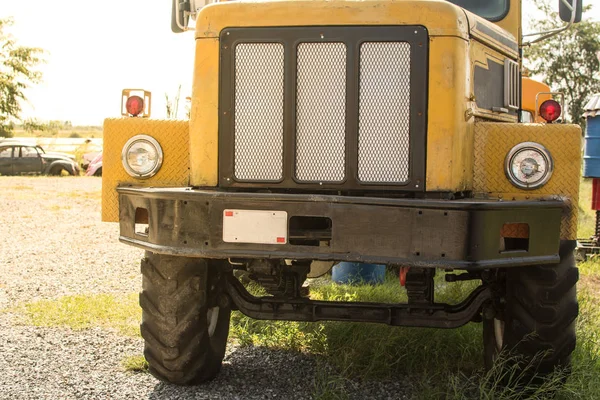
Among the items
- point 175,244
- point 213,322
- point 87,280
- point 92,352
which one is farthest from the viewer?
point 87,280

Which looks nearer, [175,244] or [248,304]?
[175,244]

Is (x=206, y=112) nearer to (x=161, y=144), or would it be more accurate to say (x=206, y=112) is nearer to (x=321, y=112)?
(x=161, y=144)

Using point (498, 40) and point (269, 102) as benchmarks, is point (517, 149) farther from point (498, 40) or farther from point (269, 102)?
point (269, 102)

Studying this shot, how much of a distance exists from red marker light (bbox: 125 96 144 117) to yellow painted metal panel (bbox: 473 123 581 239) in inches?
71.6

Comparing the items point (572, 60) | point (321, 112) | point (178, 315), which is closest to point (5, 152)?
point (572, 60)

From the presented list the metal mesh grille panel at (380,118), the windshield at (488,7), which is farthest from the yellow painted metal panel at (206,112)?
the windshield at (488,7)

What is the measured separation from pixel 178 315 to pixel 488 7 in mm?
2890

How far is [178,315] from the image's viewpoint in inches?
178

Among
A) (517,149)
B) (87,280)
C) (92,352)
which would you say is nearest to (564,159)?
(517,149)

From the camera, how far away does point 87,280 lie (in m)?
8.08

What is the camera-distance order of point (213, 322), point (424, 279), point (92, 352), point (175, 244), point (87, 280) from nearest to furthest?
point (175, 244) → point (424, 279) → point (213, 322) → point (92, 352) → point (87, 280)

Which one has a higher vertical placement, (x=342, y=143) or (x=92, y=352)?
(x=342, y=143)

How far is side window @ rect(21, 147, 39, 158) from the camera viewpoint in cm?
3105

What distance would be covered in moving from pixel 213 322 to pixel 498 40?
232cm
